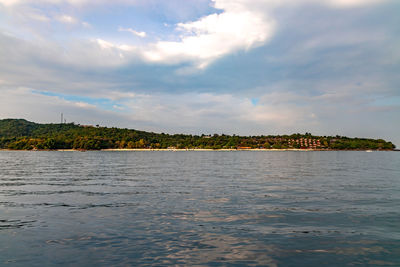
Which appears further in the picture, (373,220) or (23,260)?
(373,220)

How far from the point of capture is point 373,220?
64.2 ft

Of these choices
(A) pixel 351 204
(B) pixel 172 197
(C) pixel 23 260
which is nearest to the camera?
(C) pixel 23 260

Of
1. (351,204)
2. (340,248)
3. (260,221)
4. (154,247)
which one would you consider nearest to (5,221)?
(154,247)

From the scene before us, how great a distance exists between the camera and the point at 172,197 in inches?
1110

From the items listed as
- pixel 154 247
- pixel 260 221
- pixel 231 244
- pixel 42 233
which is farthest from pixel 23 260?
pixel 260 221

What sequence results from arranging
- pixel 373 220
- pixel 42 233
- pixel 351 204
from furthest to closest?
pixel 351 204
pixel 373 220
pixel 42 233

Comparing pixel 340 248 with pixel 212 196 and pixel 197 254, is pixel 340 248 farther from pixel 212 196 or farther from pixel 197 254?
pixel 212 196

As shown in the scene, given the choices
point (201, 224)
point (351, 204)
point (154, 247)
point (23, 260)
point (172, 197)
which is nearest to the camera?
point (23, 260)

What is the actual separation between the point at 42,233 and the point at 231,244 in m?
11.0

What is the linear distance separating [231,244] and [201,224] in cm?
401

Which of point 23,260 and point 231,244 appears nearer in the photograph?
point 23,260

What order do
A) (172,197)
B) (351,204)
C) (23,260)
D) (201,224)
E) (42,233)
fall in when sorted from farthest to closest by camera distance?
(172,197) < (351,204) < (201,224) < (42,233) < (23,260)

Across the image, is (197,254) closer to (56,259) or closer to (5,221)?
(56,259)

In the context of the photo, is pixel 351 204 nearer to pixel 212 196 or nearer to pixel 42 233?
pixel 212 196
